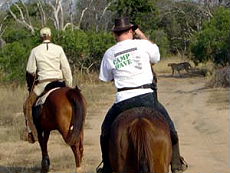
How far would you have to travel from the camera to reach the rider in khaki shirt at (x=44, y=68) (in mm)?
9562

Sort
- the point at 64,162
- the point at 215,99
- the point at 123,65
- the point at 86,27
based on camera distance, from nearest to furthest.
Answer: the point at 123,65 < the point at 64,162 < the point at 215,99 < the point at 86,27

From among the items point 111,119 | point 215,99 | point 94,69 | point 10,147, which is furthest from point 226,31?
point 111,119

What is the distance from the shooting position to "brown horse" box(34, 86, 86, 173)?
8.94 meters

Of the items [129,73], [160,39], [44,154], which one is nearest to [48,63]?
[44,154]

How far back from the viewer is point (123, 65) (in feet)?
20.6

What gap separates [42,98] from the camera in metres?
9.38

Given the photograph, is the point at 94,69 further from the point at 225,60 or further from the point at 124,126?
Result: the point at 124,126

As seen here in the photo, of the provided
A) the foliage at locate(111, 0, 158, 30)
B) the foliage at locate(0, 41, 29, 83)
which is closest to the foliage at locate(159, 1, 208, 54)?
the foliage at locate(111, 0, 158, 30)

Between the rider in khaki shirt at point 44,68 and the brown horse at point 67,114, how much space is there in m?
0.37

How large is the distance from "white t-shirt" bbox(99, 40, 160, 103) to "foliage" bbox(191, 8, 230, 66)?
80.6 ft

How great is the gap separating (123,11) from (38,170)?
34.6 meters

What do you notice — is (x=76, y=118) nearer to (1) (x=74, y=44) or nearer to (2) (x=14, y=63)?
(2) (x=14, y=63)

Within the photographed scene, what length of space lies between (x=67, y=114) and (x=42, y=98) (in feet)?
1.86

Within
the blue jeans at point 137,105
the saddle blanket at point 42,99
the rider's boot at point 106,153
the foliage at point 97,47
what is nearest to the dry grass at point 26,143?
the saddle blanket at point 42,99
